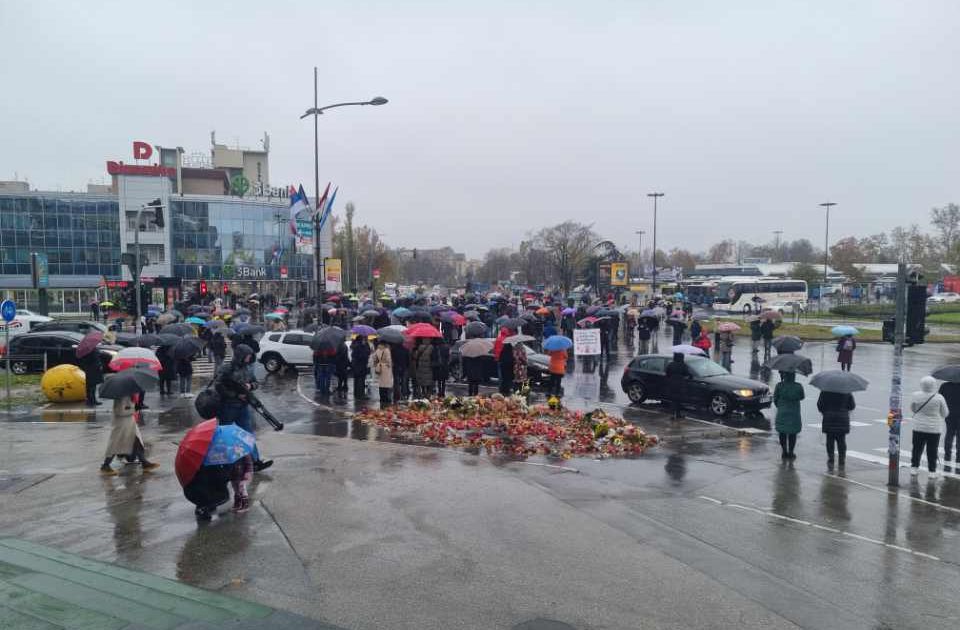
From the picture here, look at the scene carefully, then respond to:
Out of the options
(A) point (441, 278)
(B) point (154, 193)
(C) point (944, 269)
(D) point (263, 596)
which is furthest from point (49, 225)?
(A) point (441, 278)

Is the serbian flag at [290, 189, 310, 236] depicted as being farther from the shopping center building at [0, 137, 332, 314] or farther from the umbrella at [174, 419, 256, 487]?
the shopping center building at [0, 137, 332, 314]

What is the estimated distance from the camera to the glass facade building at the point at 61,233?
68812mm

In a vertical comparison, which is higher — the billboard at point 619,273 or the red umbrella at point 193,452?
the billboard at point 619,273

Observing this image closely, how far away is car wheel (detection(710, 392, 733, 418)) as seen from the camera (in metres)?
16.7

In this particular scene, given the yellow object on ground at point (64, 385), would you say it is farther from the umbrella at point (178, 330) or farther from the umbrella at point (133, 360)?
the umbrella at point (133, 360)

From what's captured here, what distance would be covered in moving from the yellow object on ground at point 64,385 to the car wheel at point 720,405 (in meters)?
15.7

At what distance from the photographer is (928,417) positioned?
11.5m

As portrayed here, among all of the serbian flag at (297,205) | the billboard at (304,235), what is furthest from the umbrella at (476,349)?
the serbian flag at (297,205)

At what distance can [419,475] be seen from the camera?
1106 centimetres

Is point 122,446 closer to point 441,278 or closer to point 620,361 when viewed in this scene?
point 620,361

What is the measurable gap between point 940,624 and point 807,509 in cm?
357

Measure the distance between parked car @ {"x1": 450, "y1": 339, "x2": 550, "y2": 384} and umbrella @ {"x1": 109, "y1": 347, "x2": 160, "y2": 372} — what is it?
9.40 m

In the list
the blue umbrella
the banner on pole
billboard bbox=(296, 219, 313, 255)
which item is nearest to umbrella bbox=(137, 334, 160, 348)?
billboard bbox=(296, 219, 313, 255)

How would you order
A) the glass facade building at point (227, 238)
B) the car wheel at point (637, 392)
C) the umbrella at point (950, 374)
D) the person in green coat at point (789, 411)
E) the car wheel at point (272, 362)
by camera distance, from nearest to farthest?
the umbrella at point (950, 374)
the person in green coat at point (789, 411)
the car wheel at point (637, 392)
the car wheel at point (272, 362)
the glass facade building at point (227, 238)
